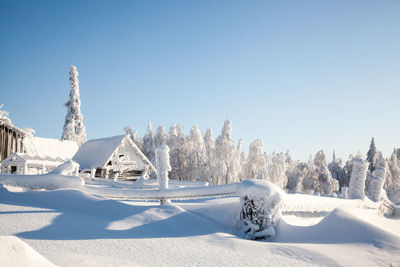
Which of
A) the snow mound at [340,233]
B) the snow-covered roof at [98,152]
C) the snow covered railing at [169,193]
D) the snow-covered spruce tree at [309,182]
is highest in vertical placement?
the snow-covered roof at [98,152]

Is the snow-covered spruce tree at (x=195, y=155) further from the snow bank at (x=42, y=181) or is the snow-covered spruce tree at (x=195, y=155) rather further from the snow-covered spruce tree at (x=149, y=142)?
the snow bank at (x=42, y=181)

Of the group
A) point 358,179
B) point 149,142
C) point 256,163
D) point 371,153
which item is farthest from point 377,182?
point 371,153

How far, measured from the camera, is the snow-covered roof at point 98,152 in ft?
71.4

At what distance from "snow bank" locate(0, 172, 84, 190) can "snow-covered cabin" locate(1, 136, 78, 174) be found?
10483 mm

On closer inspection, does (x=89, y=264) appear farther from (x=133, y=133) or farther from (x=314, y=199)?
(x=133, y=133)

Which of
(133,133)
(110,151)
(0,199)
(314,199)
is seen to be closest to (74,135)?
(133,133)

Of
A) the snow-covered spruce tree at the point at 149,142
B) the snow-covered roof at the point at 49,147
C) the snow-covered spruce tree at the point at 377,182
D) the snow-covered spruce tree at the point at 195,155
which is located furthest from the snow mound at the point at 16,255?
the snow-covered spruce tree at the point at 149,142

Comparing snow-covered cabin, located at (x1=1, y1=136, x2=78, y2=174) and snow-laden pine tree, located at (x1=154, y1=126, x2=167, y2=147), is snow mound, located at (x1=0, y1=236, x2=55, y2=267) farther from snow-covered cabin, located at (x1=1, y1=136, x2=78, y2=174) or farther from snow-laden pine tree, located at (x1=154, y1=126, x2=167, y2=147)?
snow-laden pine tree, located at (x1=154, y1=126, x2=167, y2=147)

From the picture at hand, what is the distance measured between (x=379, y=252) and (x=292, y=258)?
6.72 ft

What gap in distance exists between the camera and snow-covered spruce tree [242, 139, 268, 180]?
3672cm

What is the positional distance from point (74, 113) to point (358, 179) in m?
40.2

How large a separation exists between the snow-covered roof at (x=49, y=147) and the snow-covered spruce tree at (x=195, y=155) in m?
15.6

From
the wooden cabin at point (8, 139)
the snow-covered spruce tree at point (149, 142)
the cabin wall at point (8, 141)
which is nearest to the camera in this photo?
the wooden cabin at point (8, 139)

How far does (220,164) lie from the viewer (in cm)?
3500
